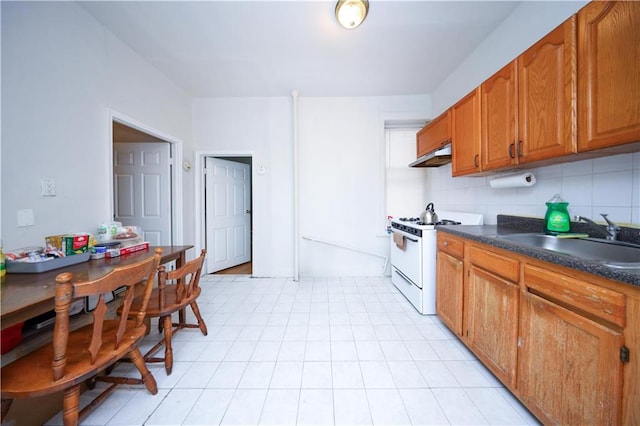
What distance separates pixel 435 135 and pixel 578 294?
2057 mm

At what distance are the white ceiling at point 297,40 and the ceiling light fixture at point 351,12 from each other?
110 millimetres

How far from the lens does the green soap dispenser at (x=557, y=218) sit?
1.45 metres

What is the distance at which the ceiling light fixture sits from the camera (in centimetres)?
169

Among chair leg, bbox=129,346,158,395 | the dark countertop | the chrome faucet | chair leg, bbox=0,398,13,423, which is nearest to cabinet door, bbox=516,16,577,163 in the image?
the chrome faucet

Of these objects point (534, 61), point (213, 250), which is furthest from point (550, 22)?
point (213, 250)

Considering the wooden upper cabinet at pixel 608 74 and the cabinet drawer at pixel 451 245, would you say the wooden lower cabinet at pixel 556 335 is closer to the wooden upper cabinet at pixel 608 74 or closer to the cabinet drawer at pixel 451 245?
the cabinet drawer at pixel 451 245

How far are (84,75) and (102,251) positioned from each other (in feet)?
4.57

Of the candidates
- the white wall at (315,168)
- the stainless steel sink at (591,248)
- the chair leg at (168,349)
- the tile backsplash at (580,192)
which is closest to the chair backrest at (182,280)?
the chair leg at (168,349)

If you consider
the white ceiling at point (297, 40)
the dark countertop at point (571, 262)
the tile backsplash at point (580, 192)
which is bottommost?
the dark countertop at point (571, 262)

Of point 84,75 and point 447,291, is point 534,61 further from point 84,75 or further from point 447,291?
point 84,75

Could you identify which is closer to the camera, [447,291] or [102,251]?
[102,251]

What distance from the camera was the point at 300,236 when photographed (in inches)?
134

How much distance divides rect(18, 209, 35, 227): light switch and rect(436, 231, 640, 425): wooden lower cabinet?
2862 mm

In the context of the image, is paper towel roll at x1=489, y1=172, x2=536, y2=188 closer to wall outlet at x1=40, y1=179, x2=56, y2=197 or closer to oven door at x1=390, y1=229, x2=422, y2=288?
oven door at x1=390, y1=229, x2=422, y2=288
